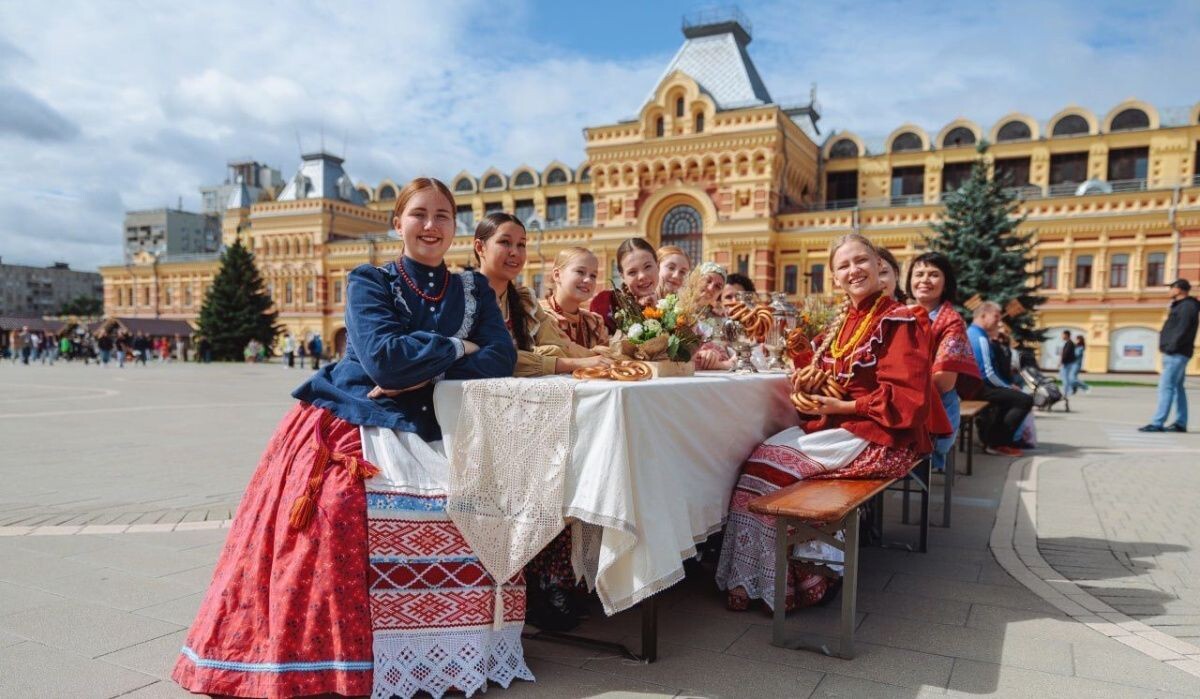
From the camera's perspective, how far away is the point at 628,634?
11.0ft

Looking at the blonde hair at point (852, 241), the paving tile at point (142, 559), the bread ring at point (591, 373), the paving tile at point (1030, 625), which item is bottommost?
the paving tile at point (142, 559)

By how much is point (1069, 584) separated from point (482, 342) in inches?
140

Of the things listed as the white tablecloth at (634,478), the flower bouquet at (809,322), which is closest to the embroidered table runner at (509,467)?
the white tablecloth at (634,478)

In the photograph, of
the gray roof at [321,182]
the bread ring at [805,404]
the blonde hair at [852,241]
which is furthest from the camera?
the gray roof at [321,182]

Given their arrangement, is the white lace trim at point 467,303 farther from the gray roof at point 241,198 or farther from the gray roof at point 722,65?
the gray roof at point 241,198

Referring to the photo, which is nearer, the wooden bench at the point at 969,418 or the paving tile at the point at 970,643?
the paving tile at the point at 970,643

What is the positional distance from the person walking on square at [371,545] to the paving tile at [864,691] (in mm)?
1167

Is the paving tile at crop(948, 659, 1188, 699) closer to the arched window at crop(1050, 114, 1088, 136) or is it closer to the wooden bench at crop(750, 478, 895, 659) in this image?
the wooden bench at crop(750, 478, 895, 659)

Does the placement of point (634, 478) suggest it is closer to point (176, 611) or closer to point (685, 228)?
point (176, 611)

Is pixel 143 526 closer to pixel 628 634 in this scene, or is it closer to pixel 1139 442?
pixel 628 634

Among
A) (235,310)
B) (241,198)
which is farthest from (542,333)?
(241,198)

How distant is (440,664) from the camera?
2.80 m

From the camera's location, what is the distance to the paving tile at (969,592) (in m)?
3.77

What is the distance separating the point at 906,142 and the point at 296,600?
41109 millimetres
